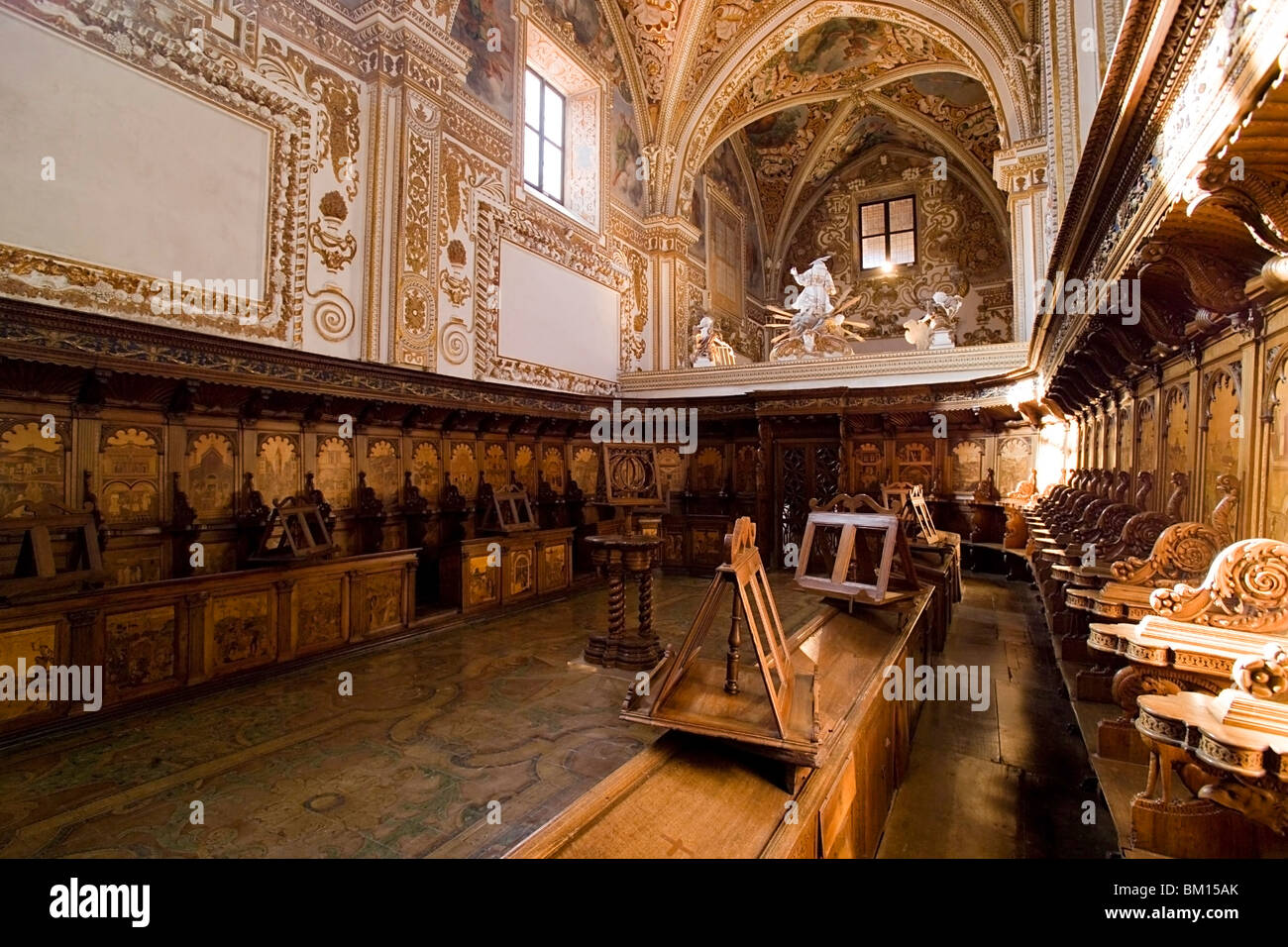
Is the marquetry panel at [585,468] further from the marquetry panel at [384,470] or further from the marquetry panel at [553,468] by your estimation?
the marquetry panel at [384,470]

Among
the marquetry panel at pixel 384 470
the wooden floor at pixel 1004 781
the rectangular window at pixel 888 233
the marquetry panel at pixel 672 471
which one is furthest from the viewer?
the rectangular window at pixel 888 233

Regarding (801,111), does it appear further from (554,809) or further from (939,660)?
(554,809)

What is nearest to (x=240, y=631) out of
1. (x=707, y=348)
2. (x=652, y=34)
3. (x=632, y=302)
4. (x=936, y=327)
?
(x=632, y=302)

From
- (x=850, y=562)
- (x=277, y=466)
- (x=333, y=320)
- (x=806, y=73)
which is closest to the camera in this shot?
(x=850, y=562)

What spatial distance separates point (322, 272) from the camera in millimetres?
6656

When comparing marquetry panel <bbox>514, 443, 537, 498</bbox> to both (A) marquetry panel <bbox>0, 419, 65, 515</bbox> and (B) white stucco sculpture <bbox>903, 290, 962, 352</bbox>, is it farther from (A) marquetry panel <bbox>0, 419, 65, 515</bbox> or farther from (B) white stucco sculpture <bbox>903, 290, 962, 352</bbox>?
(B) white stucco sculpture <bbox>903, 290, 962, 352</bbox>

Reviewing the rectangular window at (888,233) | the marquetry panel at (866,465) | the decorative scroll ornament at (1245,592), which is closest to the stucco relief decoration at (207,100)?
the decorative scroll ornament at (1245,592)

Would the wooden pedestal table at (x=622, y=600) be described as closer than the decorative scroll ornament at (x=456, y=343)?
Yes
